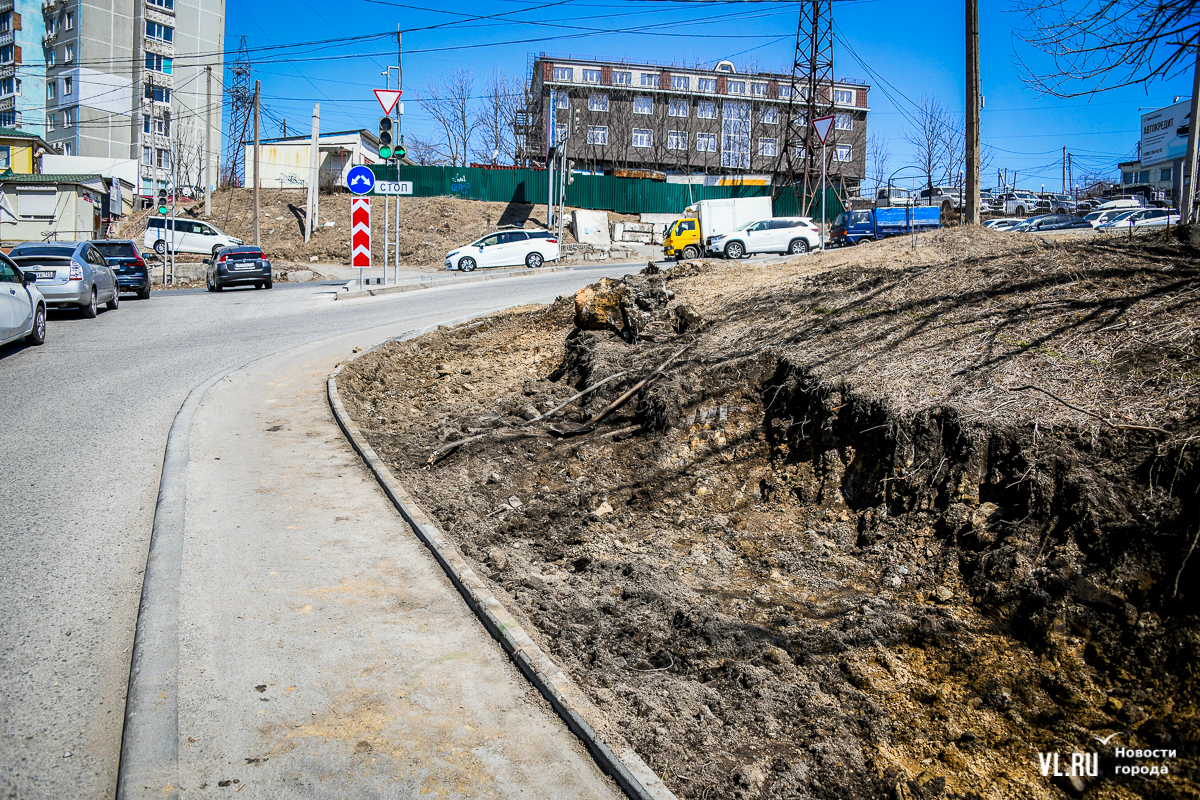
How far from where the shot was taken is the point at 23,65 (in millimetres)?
65750

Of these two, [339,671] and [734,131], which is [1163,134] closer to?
[734,131]

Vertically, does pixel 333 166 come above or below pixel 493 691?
above

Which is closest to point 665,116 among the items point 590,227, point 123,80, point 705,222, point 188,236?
point 590,227

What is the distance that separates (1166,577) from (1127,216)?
3738cm

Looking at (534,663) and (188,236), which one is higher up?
(188,236)

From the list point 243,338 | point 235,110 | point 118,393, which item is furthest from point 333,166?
point 118,393

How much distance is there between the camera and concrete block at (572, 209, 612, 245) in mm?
41406

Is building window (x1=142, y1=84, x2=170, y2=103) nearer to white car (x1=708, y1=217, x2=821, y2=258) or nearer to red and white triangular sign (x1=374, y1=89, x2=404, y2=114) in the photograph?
red and white triangular sign (x1=374, y1=89, x2=404, y2=114)

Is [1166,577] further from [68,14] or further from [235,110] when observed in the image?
[68,14]

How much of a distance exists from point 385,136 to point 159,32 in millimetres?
60563

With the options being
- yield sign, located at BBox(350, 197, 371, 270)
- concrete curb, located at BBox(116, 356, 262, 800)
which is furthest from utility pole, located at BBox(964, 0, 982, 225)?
yield sign, located at BBox(350, 197, 371, 270)

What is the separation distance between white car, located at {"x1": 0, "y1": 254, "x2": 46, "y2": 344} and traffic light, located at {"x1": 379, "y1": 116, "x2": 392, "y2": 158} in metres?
8.34

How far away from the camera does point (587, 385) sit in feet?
29.2

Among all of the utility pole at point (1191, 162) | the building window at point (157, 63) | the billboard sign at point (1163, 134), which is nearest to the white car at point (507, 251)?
the utility pole at point (1191, 162)
